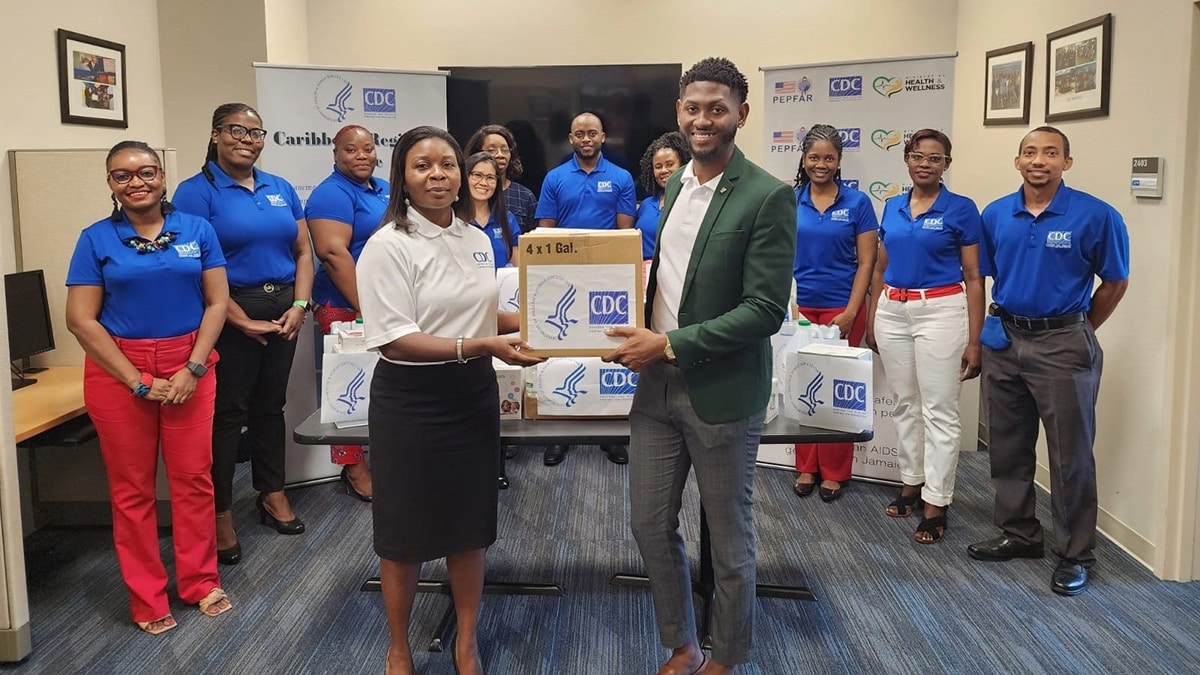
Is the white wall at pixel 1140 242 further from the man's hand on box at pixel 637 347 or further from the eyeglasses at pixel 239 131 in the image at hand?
the eyeglasses at pixel 239 131

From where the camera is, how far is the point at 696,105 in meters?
2.05

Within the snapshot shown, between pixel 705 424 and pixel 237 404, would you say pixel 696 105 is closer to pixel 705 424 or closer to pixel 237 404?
pixel 705 424

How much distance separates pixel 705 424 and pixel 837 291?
2.04 meters

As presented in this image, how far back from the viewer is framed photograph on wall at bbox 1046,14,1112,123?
3621 mm

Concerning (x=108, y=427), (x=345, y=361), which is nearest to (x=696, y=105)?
(x=345, y=361)

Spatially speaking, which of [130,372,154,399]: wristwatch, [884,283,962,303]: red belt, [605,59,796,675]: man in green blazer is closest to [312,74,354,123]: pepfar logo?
[130,372,154,399]: wristwatch

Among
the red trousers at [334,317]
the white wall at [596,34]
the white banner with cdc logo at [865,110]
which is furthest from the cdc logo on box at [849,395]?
the white wall at [596,34]

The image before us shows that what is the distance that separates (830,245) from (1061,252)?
1.04 m

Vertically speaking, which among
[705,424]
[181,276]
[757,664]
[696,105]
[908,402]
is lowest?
[757,664]

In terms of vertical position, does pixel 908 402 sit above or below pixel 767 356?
below

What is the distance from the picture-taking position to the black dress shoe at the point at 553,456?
462cm

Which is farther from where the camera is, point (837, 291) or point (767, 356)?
point (837, 291)

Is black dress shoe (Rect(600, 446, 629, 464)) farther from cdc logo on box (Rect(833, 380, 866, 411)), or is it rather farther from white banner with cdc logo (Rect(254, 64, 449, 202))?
cdc logo on box (Rect(833, 380, 866, 411))

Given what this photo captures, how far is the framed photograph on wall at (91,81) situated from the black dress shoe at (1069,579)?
4329 millimetres
